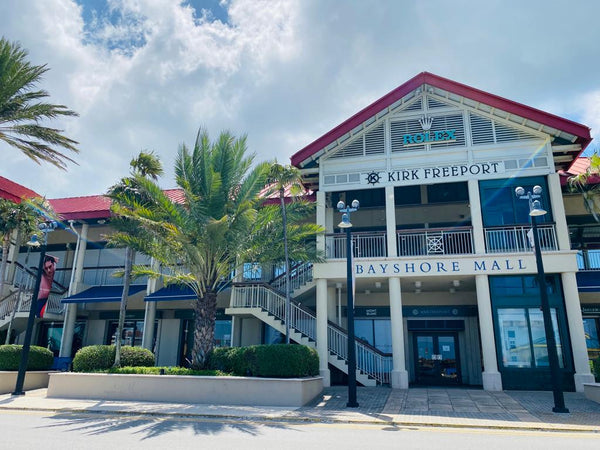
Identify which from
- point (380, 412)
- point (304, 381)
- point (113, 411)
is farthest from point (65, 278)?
point (380, 412)

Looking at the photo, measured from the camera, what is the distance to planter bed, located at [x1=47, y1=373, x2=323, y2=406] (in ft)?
39.5

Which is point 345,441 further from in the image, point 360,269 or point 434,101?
point 434,101

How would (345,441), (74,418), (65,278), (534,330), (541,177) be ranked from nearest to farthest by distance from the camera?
(345,441) → (74,418) → (534,330) → (541,177) → (65,278)

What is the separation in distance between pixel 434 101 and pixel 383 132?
2.32 meters

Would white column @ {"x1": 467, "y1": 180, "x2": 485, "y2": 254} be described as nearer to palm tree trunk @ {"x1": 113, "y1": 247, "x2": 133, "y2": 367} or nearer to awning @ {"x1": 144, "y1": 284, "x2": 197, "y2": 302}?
awning @ {"x1": 144, "y1": 284, "x2": 197, "y2": 302}

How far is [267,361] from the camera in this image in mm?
12914

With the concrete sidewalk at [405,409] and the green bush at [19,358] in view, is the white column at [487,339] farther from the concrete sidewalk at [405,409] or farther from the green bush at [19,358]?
the green bush at [19,358]

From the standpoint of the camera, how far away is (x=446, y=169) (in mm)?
17234

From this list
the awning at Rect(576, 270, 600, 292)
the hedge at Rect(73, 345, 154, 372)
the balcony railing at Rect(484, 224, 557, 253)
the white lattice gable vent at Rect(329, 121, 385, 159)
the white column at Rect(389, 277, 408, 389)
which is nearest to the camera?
the hedge at Rect(73, 345, 154, 372)

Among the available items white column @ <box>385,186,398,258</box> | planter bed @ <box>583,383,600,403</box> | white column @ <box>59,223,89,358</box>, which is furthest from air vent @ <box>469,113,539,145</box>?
white column @ <box>59,223,89,358</box>

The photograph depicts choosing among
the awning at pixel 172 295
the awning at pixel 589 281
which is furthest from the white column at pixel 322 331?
the awning at pixel 589 281

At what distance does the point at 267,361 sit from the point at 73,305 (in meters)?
12.3

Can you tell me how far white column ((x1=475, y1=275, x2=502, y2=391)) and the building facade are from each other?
0.04 metres

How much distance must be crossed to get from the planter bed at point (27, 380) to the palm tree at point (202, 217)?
202 inches
